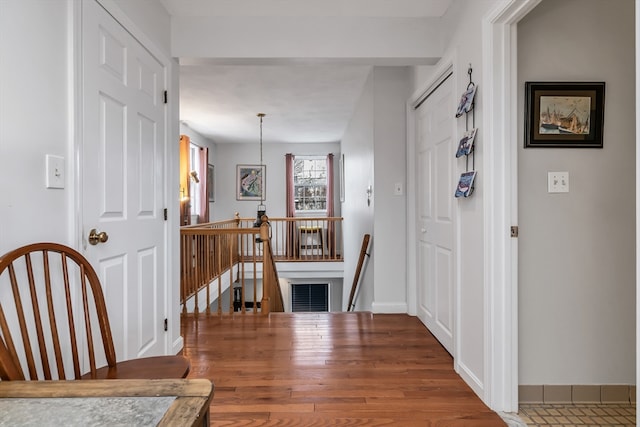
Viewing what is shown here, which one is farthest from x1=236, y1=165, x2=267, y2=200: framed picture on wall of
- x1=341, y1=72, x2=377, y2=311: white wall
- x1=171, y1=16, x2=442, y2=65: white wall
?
x1=171, y1=16, x2=442, y2=65: white wall

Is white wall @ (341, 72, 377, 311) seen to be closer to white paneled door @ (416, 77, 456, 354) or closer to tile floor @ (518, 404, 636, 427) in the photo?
white paneled door @ (416, 77, 456, 354)

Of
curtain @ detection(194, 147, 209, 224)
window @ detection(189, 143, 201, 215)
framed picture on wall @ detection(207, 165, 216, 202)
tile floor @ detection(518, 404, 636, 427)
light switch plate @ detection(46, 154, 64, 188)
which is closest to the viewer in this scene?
light switch plate @ detection(46, 154, 64, 188)

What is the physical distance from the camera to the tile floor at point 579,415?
70.6 inches

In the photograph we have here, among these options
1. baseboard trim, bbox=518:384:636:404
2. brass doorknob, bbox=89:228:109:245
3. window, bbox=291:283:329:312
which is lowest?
window, bbox=291:283:329:312

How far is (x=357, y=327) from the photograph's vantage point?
3.19 meters

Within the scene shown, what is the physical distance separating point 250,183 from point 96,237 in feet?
22.0

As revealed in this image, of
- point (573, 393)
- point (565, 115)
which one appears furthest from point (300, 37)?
point (573, 393)

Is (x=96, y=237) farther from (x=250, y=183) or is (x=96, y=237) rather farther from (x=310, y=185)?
(x=310, y=185)

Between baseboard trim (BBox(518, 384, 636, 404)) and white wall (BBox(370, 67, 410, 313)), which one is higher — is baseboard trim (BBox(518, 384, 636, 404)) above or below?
below

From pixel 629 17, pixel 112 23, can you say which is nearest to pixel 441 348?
pixel 629 17

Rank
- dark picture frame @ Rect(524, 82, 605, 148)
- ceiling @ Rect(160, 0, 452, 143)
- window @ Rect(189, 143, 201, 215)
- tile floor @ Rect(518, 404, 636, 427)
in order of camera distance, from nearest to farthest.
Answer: tile floor @ Rect(518, 404, 636, 427)
dark picture frame @ Rect(524, 82, 605, 148)
ceiling @ Rect(160, 0, 452, 143)
window @ Rect(189, 143, 201, 215)

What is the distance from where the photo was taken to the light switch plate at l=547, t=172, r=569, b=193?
1934 mm

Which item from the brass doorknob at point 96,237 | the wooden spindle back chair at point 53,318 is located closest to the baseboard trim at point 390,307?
the wooden spindle back chair at point 53,318

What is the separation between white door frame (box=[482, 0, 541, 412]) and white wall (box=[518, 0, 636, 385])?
133 mm
